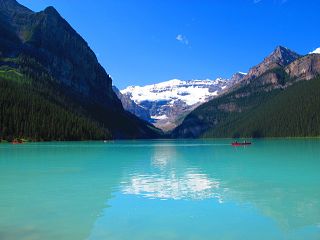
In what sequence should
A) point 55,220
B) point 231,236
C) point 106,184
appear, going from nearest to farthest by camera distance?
point 231,236, point 55,220, point 106,184

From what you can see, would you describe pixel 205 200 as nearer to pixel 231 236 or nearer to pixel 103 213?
pixel 103 213

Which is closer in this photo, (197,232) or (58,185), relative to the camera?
(197,232)

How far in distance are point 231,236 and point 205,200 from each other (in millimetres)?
12489

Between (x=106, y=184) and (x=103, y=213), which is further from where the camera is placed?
(x=106, y=184)

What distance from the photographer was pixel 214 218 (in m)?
29.7

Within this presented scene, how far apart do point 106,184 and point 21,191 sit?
411 inches

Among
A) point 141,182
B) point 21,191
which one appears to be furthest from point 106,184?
point 21,191

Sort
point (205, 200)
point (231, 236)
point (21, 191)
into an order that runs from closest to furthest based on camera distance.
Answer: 1. point (231, 236)
2. point (205, 200)
3. point (21, 191)

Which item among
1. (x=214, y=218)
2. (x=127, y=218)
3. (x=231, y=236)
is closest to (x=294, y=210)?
(x=214, y=218)

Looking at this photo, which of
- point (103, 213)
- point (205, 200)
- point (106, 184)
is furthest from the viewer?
point (106, 184)

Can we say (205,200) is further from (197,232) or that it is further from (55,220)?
(55,220)

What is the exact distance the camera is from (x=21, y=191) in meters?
43.2

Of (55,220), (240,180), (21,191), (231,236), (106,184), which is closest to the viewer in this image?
(231,236)

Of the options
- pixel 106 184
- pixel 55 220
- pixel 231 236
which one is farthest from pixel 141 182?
pixel 231 236
